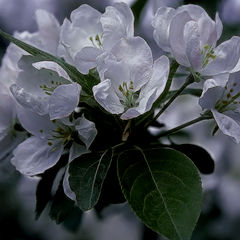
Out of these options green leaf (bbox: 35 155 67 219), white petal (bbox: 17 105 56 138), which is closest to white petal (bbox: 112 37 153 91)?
white petal (bbox: 17 105 56 138)

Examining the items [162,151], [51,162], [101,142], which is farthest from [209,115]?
[51,162]

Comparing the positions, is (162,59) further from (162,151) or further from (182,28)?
(162,151)

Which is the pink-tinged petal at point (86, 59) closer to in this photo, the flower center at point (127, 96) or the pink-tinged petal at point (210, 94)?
the flower center at point (127, 96)

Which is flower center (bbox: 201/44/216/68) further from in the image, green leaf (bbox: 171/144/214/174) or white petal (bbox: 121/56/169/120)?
green leaf (bbox: 171/144/214/174)

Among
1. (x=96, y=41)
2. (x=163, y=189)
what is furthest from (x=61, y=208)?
(x=96, y=41)

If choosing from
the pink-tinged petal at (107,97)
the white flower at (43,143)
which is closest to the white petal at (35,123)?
the white flower at (43,143)

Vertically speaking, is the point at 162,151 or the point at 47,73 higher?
the point at 47,73
